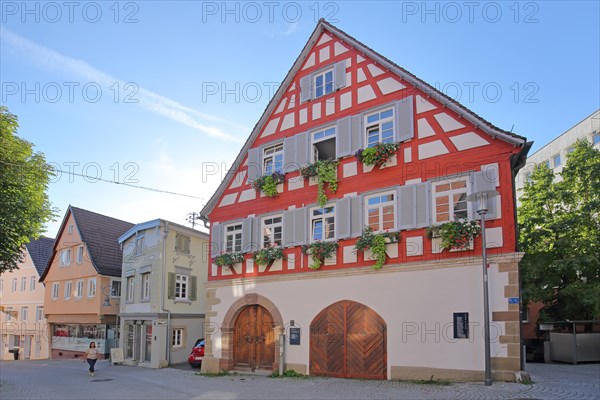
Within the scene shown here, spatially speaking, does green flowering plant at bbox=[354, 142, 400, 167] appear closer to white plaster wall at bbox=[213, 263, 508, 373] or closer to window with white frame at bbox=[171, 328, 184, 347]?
white plaster wall at bbox=[213, 263, 508, 373]

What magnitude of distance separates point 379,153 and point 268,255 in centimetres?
543

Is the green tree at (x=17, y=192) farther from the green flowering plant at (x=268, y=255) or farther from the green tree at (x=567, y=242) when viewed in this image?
the green tree at (x=567, y=242)

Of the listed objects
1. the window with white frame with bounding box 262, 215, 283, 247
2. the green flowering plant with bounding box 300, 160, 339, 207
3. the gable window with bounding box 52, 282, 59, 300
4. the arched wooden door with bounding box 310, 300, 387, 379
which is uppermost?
the green flowering plant with bounding box 300, 160, 339, 207

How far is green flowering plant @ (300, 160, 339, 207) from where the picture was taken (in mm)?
17328

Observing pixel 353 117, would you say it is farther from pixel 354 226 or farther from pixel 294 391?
pixel 294 391

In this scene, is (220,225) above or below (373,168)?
below

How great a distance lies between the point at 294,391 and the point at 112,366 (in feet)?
54.8

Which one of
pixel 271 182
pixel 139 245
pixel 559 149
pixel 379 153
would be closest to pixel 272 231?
pixel 271 182

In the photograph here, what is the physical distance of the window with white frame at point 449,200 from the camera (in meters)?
14.5

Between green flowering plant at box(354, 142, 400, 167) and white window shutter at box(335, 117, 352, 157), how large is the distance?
96 cm

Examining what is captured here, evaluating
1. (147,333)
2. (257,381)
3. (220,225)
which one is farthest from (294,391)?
(147,333)

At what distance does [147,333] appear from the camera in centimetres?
2748

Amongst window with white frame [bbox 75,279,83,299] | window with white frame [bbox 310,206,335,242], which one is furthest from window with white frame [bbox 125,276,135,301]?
window with white frame [bbox 310,206,335,242]

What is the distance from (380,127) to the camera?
16.9 m
